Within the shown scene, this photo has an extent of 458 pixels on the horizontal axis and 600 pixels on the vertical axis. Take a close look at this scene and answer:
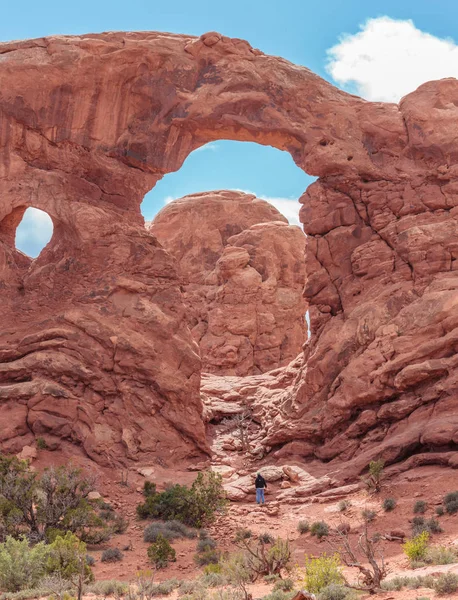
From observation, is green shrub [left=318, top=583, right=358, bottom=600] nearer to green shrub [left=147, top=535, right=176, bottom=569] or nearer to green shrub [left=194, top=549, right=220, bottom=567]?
green shrub [left=194, top=549, right=220, bottom=567]

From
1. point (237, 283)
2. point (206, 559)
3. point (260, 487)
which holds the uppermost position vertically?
point (237, 283)

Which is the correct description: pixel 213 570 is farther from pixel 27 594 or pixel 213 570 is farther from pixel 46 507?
pixel 46 507

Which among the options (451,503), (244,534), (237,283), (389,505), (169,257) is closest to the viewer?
(451,503)

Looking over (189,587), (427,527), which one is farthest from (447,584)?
(427,527)

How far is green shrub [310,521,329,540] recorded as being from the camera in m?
15.1

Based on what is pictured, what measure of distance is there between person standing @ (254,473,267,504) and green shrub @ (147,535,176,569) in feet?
14.6

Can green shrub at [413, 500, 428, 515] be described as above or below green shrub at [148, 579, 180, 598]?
above

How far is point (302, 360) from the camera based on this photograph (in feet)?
82.0

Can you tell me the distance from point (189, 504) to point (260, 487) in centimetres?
233

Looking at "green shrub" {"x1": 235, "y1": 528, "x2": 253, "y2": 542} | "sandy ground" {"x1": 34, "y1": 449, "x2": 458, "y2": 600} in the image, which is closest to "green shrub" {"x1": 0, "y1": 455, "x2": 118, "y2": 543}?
"sandy ground" {"x1": 34, "y1": 449, "x2": 458, "y2": 600}

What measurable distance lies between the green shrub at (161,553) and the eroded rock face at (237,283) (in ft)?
63.2

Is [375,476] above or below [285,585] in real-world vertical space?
above

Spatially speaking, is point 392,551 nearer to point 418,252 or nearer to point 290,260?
point 418,252

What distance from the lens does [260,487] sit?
60.1 ft
